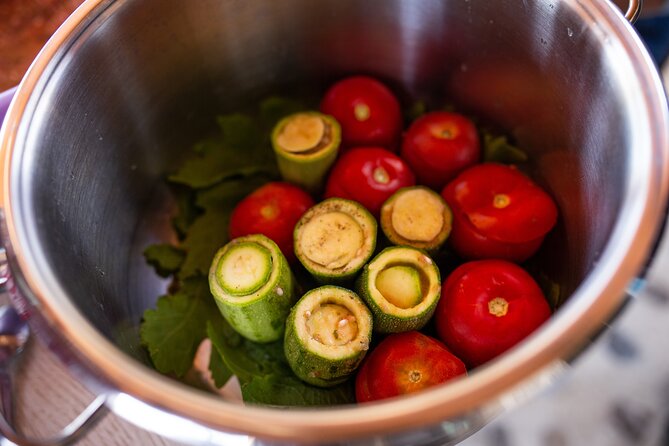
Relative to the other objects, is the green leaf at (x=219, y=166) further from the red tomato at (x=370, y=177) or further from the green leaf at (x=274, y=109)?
the red tomato at (x=370, y=177)

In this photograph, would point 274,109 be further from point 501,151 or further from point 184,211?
point 501,151

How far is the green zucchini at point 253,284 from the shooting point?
67cm

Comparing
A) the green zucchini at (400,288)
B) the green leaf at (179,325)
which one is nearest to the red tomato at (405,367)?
the green zucchini at (400,288)

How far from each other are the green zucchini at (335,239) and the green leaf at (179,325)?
0.59ft

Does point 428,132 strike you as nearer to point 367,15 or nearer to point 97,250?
point 367,15

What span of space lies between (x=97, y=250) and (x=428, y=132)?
0.46m

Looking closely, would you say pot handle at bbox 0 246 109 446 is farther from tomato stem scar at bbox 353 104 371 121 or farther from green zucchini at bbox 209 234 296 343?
tomato stem scar at bbox 353 104 371 121

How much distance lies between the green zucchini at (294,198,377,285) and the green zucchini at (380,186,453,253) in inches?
1.3

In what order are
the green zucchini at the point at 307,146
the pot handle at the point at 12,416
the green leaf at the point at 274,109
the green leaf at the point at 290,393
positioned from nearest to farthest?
the pot handle at the point at 12,416 < the green leaf at the point at 290,393 < the green zucchini at the point at 307,146 < the green leaf at the point at 274,109

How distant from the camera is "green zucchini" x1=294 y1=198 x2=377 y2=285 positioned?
0.70 meters

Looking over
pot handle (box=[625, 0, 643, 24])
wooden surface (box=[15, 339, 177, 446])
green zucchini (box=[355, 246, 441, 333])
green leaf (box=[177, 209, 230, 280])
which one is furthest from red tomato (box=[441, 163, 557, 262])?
wooden surface (box=[15, 339, 177, 446])

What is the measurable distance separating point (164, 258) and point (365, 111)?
35 cm

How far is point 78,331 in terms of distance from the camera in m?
0.50

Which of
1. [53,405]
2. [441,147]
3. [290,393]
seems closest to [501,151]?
[441,147]
